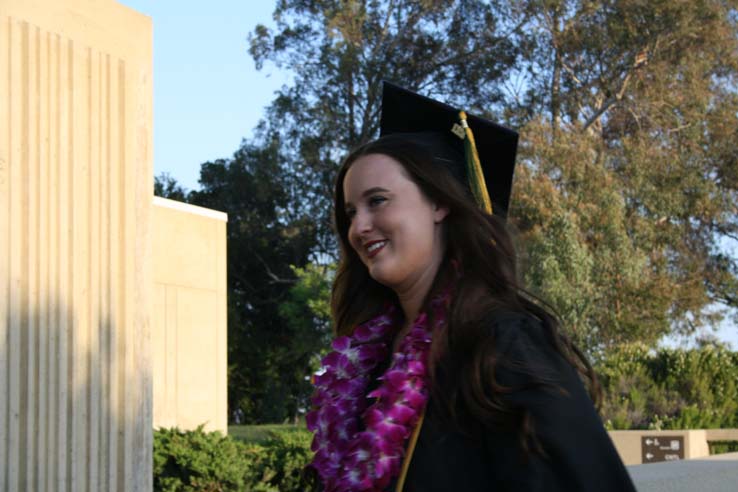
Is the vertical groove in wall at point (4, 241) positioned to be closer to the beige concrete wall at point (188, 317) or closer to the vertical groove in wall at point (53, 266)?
the vertical groove in wall at point (53, 266)

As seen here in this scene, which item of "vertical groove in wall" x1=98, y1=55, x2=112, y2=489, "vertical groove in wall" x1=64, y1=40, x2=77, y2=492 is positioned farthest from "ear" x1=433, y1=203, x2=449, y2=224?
"vertical groove in wall" x1=98, y1=55, x2=112, y2=489

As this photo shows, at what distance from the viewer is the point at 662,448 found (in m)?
12.4

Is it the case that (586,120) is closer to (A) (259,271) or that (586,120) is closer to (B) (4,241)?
(A) (259,271)

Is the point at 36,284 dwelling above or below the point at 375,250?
above

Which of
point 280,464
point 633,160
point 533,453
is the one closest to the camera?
point 533,453

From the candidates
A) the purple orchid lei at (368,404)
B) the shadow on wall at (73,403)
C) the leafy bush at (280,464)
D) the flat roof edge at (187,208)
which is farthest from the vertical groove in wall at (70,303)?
the flat roof edge at (187,208)

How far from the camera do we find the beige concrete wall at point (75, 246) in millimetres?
5645

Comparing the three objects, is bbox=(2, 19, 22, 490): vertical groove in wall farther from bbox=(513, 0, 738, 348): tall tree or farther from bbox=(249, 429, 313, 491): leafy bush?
bbox=(513, 0, 738, 348): tall tree

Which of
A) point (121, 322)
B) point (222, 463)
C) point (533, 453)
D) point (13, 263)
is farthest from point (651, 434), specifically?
point (533, 453)

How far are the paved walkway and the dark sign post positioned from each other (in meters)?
7.68

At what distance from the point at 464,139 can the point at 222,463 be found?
671 cm

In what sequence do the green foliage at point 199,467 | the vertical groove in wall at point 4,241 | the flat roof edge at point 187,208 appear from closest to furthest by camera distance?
the vertical groove in wall at point 4,241, the green foliage at point 199,467, the flat roof edge at point 187,208

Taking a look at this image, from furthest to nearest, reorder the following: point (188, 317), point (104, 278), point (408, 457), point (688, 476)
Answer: point (188, 317) → point (104, 278) → point (688, 476) → point (408, 457)

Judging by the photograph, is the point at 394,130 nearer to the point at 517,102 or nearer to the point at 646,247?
the point at 646,247
